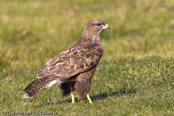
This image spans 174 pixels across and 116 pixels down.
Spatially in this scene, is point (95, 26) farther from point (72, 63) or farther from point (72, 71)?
point (72, 71)

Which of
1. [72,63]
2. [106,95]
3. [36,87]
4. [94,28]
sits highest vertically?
[94,28]

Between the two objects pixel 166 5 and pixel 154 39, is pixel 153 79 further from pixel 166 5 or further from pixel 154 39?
pixel 166 5

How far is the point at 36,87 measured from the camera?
21.0 feet

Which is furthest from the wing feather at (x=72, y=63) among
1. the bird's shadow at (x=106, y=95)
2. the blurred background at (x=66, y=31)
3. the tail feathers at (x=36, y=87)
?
the blurred background at (x=66, y=31)

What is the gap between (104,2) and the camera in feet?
75.0

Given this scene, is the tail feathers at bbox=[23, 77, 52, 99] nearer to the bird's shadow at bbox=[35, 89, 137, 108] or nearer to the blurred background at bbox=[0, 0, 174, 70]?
the bird's shadow at bbox=[35, 89, 137, 108]

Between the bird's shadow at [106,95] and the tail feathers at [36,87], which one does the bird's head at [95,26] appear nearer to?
the bird's shadow at [106,95]

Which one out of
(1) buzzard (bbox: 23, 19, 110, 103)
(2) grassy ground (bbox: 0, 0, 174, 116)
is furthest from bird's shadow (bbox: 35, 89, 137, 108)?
→ (1) buzzard (bbox: 23, 19, 110, 103)

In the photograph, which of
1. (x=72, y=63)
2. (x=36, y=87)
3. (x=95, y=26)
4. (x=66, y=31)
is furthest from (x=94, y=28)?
(x=66, y=31)

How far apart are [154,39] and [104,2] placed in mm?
9280

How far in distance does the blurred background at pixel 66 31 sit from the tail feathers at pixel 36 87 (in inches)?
198

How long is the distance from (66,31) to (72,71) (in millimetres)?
9125

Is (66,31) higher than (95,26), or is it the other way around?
(95,26)

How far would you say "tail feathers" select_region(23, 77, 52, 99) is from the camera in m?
6.31
